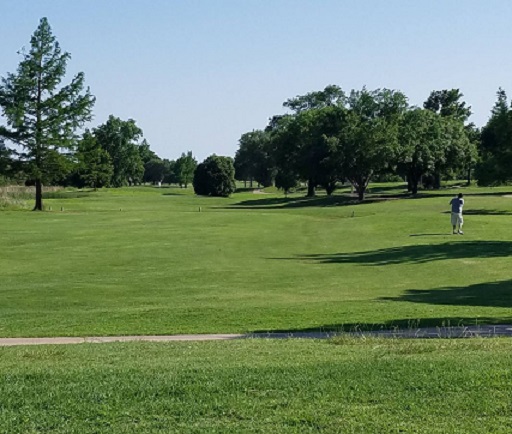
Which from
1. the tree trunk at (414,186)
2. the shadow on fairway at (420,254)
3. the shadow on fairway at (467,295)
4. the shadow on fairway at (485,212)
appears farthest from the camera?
the tree trunk at (414,186)

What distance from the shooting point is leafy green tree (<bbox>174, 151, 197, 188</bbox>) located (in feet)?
545

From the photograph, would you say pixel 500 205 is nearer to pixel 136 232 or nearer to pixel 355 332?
pixel 136 232

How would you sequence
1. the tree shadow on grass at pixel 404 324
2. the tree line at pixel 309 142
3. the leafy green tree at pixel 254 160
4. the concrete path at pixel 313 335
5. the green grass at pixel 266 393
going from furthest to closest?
the leafy green tree at pixel 254 160, the tree line at pixel 309 142, the tree shadow on grass at pixel 404 324, the concrete path at pixel 313 335, the green grass at pixel 266 393

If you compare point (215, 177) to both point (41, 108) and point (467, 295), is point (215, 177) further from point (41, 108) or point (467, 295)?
point (467, 295)

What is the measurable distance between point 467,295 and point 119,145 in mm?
125988

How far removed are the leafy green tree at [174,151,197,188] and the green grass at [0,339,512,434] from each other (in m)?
156

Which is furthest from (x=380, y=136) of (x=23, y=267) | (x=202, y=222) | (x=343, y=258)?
(x=23, y=267)

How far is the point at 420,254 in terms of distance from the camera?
3188 centimetres

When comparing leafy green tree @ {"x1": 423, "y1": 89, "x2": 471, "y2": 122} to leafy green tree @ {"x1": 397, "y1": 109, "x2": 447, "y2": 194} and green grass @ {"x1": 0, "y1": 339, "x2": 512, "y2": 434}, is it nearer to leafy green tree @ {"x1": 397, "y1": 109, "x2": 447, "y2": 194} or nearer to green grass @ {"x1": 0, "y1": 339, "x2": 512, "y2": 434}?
leafy green tree @ {"x1": 397, "y1": 109, "x2": 447, "y2": 194}

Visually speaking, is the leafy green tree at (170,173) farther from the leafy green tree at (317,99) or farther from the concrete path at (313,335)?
the concrete path at (313,335)

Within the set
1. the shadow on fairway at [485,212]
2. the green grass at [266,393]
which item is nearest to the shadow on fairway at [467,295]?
the green grass at [266,393]

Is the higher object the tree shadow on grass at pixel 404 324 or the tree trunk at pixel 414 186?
the tree trunk at pixel 414 186

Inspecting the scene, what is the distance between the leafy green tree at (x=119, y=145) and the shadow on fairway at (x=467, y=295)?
404 ft

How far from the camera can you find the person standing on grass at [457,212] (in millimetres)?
40125
